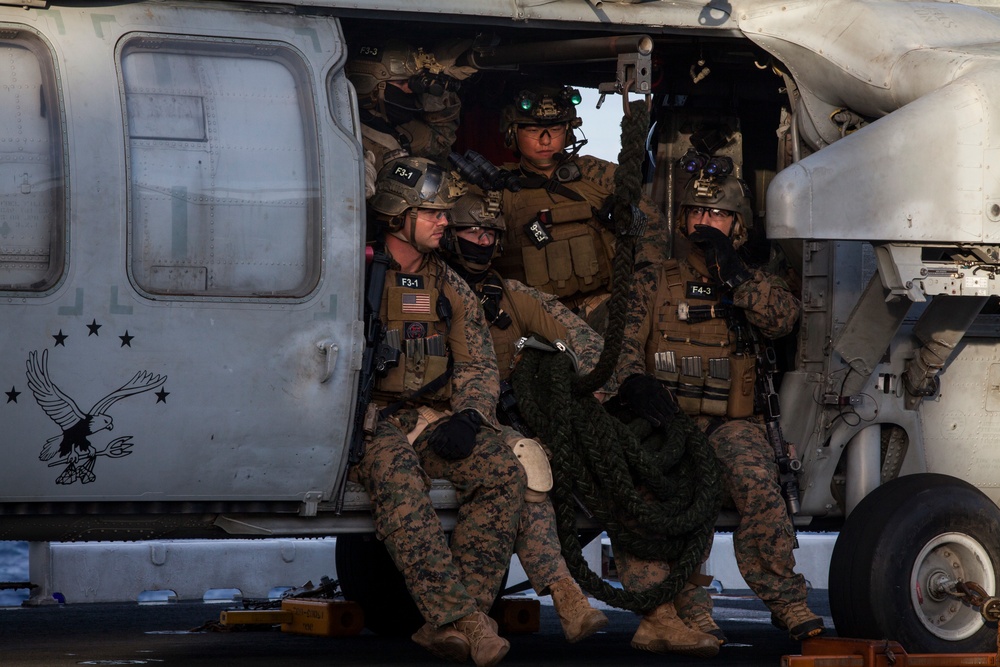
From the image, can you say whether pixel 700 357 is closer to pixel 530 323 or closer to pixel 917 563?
pixel 530 323

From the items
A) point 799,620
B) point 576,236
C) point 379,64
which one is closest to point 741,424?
point 799,620

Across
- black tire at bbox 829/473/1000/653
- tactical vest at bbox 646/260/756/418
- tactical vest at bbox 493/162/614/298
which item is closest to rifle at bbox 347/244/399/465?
tactical vest at bbox 493/162/614/298

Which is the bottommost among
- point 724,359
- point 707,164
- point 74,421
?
point 74,421

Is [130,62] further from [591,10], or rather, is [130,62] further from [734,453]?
[734,453]

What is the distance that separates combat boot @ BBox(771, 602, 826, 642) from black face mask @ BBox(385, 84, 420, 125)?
303 centimetres

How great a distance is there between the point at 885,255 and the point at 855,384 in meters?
0.85

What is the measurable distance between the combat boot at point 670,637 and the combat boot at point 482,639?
905mm

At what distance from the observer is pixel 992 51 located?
6.61 m

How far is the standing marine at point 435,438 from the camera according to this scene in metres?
5.94

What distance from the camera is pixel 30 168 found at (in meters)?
5.57

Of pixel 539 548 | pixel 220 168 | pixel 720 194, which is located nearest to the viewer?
pixel 220 168

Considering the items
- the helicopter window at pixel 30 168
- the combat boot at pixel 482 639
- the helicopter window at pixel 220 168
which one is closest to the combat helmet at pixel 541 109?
the helicopter window at pixel 220 168

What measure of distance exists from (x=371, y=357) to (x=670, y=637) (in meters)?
1.86

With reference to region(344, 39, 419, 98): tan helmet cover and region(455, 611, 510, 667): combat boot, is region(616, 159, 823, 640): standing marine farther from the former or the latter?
region(344, 39, 419, 98): tan helmet cover
